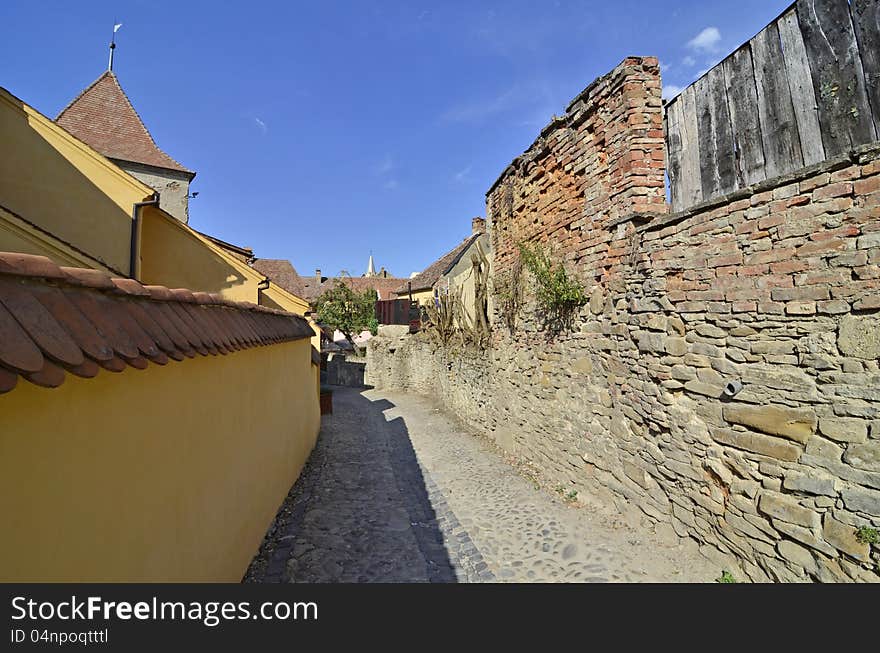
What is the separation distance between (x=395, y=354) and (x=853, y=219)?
1817 centimetres

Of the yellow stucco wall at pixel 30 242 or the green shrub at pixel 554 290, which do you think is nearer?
the yellow stucco wall at pixel 30 242

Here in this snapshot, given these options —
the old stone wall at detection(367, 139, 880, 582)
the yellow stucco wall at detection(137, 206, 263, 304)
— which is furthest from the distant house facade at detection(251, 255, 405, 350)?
the old stone wall at detection(367, 139, 880, 582)

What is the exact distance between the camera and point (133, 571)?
6.28 feet

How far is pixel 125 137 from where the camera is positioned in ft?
43.2

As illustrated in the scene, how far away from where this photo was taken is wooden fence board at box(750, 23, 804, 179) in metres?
3.40

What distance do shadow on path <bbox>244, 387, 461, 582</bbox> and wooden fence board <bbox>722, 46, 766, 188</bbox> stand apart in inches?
182

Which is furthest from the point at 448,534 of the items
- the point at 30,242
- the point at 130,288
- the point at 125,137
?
the point at 125,137

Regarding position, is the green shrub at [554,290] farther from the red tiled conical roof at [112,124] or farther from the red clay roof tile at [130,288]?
the red tiled conical roof at [112,124]

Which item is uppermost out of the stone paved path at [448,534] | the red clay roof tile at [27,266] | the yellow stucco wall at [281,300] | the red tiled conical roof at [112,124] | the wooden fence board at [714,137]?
the red tiled conical roof at [112,124]

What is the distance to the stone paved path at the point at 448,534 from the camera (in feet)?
13.6

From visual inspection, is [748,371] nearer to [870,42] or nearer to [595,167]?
[870,42]

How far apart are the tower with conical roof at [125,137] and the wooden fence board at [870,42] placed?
48.7 ft

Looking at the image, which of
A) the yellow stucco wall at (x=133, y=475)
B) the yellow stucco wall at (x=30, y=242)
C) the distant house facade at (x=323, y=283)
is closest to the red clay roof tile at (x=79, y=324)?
the yellow stucco wall at (x=133, y=475)
